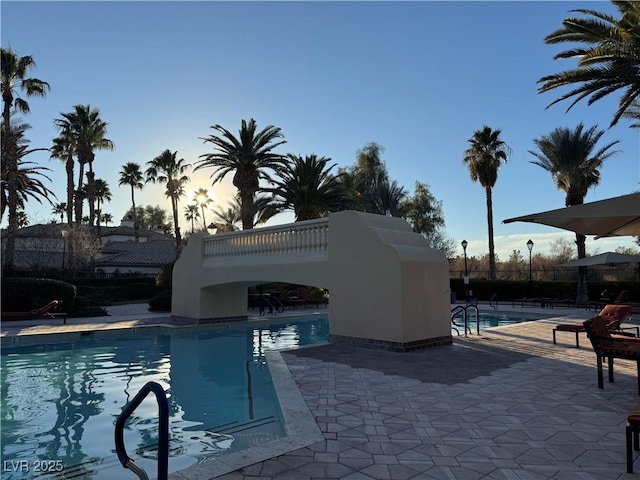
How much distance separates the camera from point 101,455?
→ 4855mm

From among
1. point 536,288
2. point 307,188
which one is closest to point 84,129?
point 307,188

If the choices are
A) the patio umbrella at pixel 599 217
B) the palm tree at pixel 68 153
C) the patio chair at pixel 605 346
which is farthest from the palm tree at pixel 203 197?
the patio chair at pixel 605 346

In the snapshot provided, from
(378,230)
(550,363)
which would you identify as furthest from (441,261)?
(550,363)

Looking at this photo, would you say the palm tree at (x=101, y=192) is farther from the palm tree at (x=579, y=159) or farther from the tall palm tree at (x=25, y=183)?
the palm tree at (x=579, y=159)

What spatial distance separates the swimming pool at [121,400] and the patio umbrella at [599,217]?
450 cm

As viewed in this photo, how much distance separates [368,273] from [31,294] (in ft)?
53.0

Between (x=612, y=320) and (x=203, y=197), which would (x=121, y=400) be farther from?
(x=203, y=197)

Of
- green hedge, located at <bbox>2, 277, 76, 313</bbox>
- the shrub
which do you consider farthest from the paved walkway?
green hedge, located at <bbox>2, 277, 76, 313</bbox>

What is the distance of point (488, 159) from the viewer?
31.1 meters

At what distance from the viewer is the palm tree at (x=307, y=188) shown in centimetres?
2420

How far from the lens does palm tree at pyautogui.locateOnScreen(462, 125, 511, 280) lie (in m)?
31.2

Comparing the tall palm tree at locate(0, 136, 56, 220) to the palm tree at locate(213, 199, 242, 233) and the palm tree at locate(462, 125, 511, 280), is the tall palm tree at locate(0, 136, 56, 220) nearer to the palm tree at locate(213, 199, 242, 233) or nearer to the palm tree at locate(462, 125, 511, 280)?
the palm tree at locate(213, 199, 242, 233)

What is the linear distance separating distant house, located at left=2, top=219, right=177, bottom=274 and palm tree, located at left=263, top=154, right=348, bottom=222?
19.0m

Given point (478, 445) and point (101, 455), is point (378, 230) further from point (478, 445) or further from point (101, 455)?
point (101, 455)
